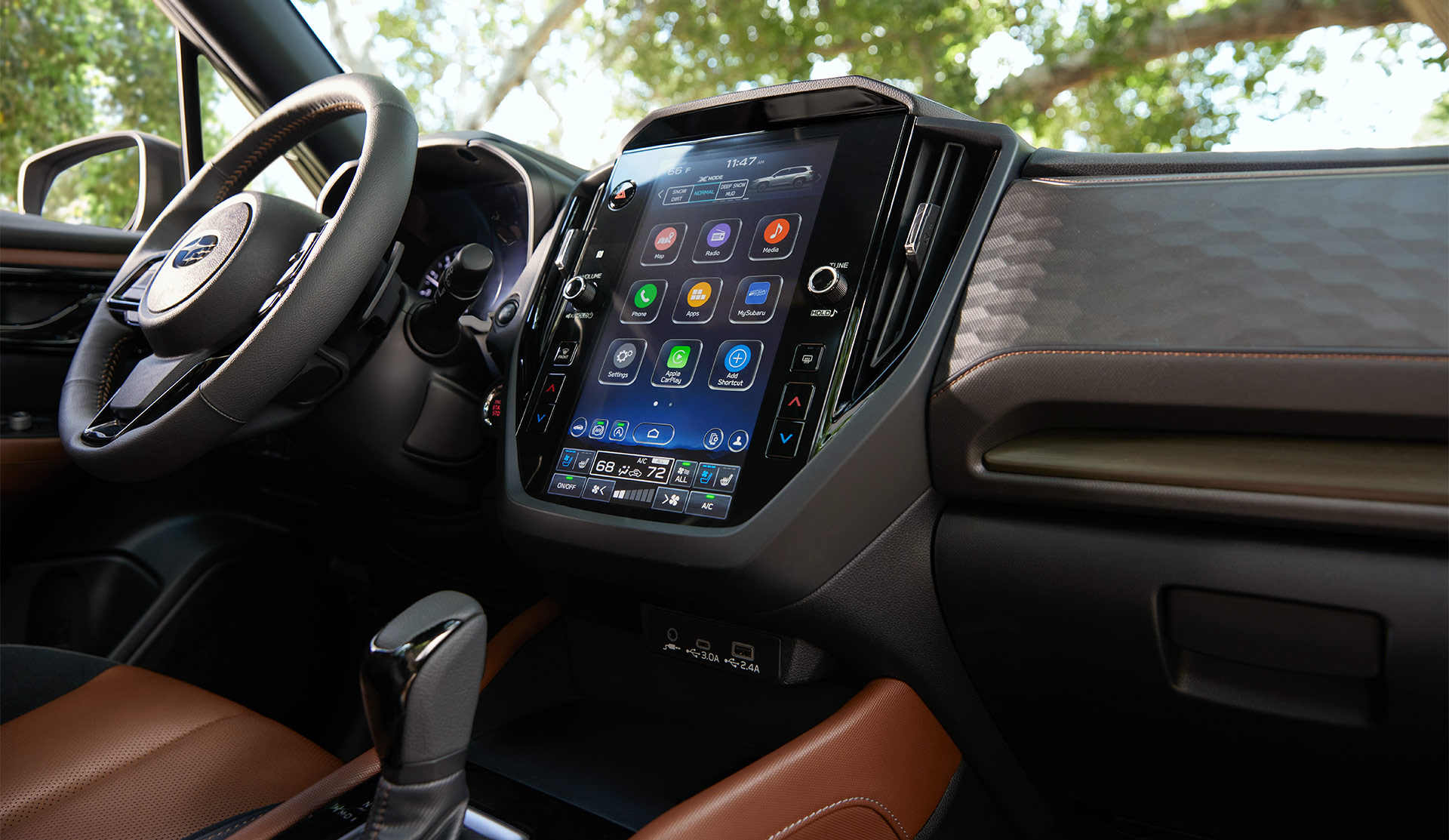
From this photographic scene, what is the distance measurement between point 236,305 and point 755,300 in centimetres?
57

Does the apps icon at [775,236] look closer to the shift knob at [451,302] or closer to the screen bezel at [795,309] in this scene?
the screen bezel at [795,309]

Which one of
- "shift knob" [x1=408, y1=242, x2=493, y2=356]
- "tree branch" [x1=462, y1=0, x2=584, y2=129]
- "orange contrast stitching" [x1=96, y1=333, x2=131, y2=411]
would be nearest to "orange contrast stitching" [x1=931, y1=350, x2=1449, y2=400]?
"shift knob" [x1=408, y1=242, x2=493, y2=356]

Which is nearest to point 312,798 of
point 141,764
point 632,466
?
point 141,764

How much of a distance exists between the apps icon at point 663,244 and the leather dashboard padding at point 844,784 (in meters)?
0.51

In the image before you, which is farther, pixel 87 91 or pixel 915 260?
pixel 87 91

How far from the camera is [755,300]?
91 centimetres

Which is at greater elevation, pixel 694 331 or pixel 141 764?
pixel 694 331

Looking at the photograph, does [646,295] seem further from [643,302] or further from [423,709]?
[423,709]

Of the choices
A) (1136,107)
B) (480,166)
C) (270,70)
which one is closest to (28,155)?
(270,70)

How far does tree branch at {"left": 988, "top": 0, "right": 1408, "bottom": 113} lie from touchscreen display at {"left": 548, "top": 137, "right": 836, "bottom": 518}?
5.30 meters

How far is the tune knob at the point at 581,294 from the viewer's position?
1033 millimetres

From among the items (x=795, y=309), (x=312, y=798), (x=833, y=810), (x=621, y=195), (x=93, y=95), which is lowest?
(x=833, y=810)

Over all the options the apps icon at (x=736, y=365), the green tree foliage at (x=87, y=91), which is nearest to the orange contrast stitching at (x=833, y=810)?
the apps icon at (x=736, y=365)

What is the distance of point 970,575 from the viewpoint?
0.85 m
